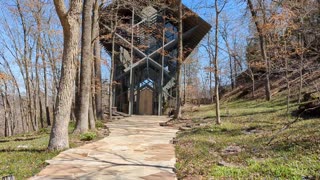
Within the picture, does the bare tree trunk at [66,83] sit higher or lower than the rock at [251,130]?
higher

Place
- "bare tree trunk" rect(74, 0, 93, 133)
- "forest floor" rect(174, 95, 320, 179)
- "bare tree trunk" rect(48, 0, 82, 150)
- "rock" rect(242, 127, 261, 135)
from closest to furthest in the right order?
"forest floor" rect(174, 95, 320, 179) → "bare tree trunk" rect(48, 0, 82, 150) → "rock" rect(242, 127, 261, 135) → "bare tree trunk" rect(74, 0, 93, 133)

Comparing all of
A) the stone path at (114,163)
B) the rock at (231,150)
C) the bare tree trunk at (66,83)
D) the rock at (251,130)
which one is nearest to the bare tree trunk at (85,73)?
the stone path at (114,163)

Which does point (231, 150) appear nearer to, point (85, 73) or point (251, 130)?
point (251, 130)

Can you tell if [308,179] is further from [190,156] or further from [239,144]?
[239,144]

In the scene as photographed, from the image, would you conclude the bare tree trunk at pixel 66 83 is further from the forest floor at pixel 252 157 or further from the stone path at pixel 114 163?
the forest floor at pixel 252 157

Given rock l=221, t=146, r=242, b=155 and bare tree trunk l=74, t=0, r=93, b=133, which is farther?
bare tree trunk l=74, t=0, r=93, b=133

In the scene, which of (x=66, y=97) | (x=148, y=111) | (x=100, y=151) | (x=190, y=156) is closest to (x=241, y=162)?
(x=190, y=156)

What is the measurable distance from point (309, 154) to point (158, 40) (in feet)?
69.7

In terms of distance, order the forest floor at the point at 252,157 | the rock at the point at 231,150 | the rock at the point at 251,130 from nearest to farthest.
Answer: the forest floor at the point at 252,157, the rock at the point at 231,150, the rock at the point at 251,130

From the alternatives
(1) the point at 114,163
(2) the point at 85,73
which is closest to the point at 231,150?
(1) the point at 114,163

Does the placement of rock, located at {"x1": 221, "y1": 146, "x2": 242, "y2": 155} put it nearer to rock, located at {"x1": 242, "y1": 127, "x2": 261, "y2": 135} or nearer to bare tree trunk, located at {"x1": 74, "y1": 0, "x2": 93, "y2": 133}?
rock, located at {"x1": 242, "y1": 127, "x2": 261, "y2": 135}

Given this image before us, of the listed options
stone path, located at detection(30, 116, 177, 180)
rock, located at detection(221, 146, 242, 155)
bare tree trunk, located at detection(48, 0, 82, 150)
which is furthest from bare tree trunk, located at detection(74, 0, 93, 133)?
rock, located at detection(221, 146, 242, 155)

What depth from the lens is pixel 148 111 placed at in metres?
25.6

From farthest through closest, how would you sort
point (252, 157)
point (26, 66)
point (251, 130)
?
point (26, 66)
point (251, 130)
point (252, 157)
